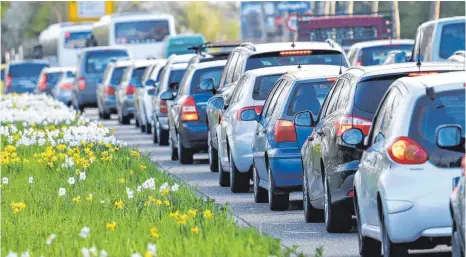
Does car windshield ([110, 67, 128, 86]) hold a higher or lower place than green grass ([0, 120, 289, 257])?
lower

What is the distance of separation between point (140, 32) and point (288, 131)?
160 ft

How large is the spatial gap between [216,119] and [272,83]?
3.20 meters

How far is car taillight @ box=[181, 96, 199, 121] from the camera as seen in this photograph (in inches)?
975

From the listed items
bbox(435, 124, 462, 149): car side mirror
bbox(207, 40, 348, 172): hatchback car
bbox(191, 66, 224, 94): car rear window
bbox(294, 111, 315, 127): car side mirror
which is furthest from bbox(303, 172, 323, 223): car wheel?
bbox(191, 66, 224, 94): car rear window

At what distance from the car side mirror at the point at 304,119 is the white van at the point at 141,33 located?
49.2m

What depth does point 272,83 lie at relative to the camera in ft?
61.6

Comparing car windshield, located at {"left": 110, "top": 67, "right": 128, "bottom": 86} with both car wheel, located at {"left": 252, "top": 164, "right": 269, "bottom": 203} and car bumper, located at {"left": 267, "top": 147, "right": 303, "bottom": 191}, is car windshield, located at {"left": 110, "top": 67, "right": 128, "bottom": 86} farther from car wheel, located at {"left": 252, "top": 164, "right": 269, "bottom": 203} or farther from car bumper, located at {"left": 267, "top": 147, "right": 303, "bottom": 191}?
car bumper, located at {"left": 267, "top": 147, "right": 303, "bottom": 191}

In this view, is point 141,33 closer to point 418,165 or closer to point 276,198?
point 276,198

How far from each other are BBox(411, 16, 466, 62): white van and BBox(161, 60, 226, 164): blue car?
11.9 feet

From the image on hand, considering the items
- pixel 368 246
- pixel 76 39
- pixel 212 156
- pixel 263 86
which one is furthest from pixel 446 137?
pixel 76 39

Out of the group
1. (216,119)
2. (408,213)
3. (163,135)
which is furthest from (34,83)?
(408,213)

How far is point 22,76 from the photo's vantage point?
7375 centimetres

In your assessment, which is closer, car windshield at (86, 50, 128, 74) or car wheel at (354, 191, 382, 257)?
car wheel at (354, 191, 382, 257)

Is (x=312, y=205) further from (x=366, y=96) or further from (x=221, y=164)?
(x=221, y=164)
